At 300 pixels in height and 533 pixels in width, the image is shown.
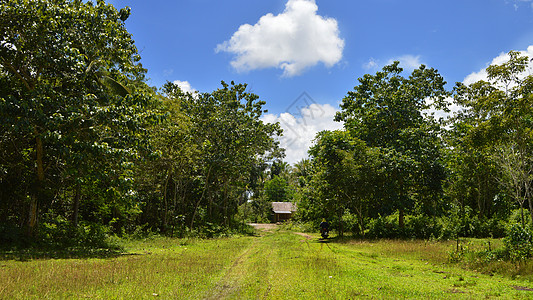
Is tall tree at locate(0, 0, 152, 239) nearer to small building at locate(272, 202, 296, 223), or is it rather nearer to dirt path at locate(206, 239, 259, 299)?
dirt path at locate(206, 239, 259, 299)

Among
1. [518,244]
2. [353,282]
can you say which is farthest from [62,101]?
[518,244]

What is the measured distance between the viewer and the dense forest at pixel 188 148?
1292cm

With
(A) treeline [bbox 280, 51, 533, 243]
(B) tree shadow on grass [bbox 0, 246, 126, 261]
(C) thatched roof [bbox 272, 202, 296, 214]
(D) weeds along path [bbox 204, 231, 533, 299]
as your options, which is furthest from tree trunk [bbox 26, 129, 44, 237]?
(C) thatched roof [bbox 272, 202, 296, 214]

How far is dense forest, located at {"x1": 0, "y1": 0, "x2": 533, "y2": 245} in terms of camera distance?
12.9 meters

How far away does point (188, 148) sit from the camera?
2383 centimetres

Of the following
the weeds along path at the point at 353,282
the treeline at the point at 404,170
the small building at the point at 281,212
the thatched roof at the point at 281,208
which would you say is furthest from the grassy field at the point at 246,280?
the small building at the point at 281,212

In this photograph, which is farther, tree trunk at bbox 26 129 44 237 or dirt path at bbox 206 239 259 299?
tree trunk at bbox 26 129 44 237

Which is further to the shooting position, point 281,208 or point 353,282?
point 281,208

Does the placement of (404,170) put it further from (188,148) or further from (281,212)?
(281,212)

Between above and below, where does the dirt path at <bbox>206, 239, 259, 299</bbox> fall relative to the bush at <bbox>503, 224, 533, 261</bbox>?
below

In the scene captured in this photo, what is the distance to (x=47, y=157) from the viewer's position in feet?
49.7

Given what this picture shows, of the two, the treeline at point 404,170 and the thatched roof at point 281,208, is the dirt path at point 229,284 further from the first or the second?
the thatched roof at point 281,208

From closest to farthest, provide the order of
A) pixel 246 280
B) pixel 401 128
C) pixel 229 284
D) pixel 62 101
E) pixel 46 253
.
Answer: pixel 229 284, pixel 246 280, pixel 46 253, pixel 62 101, pixel 401 128

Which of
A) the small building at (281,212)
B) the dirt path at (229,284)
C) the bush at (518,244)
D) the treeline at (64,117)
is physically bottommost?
the small building at (281,212)
